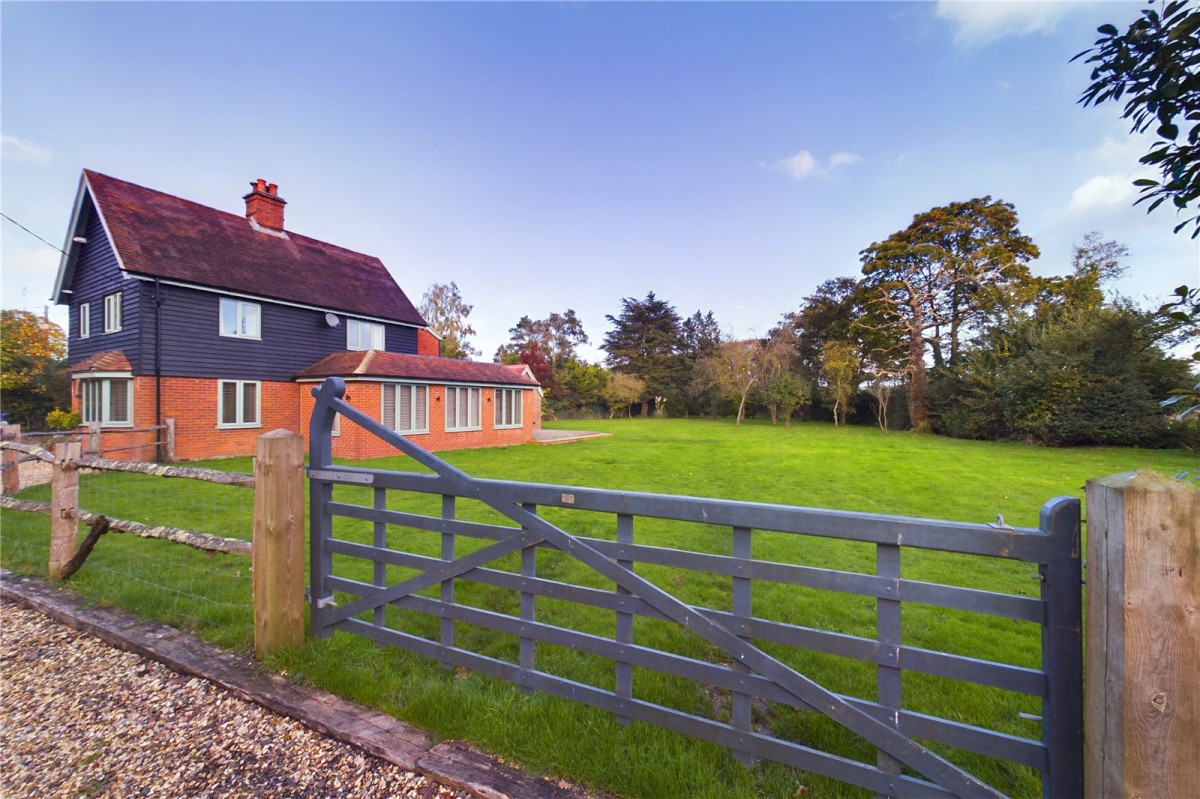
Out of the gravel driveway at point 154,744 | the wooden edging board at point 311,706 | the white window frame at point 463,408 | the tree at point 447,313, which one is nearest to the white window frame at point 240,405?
the white window frame at point 463,408

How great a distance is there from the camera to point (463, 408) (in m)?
18.7

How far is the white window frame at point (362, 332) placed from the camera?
1864cm

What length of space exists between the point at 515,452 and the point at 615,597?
15141 mm

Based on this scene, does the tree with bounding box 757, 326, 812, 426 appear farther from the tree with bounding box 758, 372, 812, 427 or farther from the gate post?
the gate post

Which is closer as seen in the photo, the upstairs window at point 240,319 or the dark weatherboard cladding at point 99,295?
the dark weatherboard cladding at point 99,295

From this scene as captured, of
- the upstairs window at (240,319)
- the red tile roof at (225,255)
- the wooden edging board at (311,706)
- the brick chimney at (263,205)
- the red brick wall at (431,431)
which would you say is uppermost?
the brick chimney at (263,205)

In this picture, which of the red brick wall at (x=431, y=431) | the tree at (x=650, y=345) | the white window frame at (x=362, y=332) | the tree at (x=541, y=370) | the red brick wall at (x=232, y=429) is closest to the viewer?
the red brick wall at (x=232, y=429)

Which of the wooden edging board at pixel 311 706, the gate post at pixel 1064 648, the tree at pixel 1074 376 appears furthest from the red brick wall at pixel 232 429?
the tree at pixel 1074 376

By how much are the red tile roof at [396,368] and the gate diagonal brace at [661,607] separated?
45.3 ft

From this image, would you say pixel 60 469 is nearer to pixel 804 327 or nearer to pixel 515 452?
pixel 515 452

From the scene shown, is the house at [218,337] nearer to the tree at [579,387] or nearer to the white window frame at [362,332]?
the white window frame at [362,332]

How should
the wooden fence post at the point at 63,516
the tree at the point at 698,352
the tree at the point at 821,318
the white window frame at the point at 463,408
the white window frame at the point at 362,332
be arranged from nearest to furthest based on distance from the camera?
the wooden fence post at the point at 63,516, the white window frame at the point at 463,408, the white window frame at the point at 362,332, the tree at the point at 821,318, the tree at the point at 698,352

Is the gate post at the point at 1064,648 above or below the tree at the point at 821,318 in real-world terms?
below

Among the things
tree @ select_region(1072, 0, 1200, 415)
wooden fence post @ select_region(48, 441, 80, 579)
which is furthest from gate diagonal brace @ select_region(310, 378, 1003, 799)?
wooden fence post @ select_region(48, 441, 80, 579)
